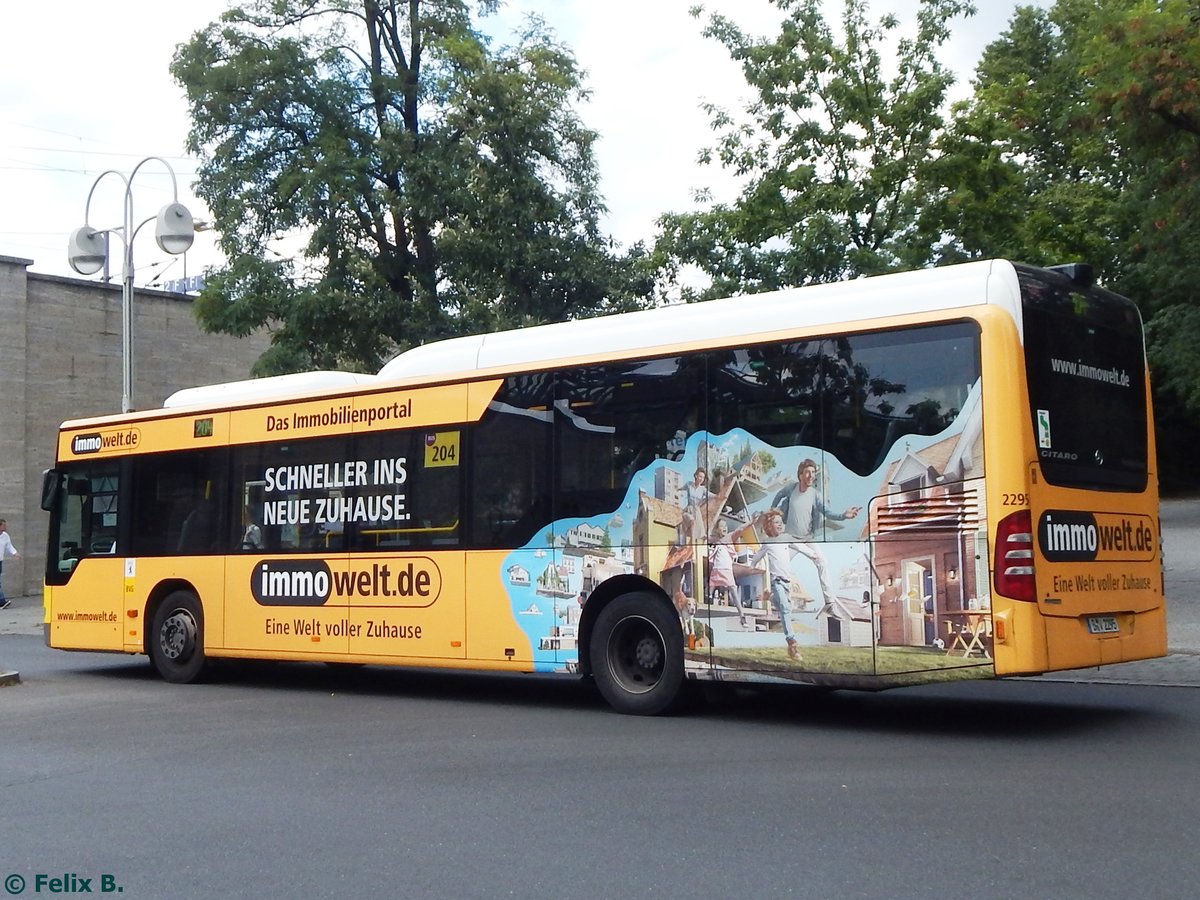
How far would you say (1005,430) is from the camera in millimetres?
9195

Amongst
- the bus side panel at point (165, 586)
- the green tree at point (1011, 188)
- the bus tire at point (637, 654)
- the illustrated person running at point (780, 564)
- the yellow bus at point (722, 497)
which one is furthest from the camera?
the green tree at point (1011, 188)

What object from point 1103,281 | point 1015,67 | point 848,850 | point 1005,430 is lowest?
point 848,850

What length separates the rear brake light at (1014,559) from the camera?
916cm

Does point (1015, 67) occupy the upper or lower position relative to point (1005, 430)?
upper

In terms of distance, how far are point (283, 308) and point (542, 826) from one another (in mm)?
18805

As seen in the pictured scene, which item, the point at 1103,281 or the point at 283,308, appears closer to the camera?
the point at 283,308

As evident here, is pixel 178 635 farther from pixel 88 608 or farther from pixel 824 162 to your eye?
pixel 824 162

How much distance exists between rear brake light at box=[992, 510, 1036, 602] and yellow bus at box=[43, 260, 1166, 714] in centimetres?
1

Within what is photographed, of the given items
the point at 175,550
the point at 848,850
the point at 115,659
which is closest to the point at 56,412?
the point at 115,659

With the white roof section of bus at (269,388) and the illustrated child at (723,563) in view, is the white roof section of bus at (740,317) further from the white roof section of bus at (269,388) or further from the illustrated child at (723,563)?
the illustrated child at (723,563)

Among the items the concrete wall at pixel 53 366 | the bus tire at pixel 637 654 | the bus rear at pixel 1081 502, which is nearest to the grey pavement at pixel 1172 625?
the bus rear at pixel 1081 502

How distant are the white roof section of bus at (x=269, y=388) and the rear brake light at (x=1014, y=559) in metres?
→ 6.48

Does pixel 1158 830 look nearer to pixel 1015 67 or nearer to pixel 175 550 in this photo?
pixel 175 550

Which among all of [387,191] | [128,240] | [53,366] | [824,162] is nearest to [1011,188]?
[824,162]
